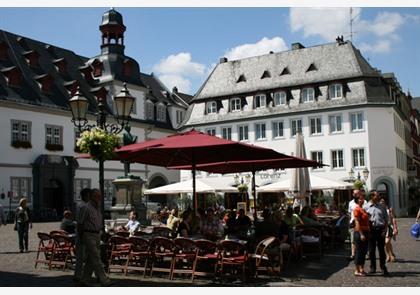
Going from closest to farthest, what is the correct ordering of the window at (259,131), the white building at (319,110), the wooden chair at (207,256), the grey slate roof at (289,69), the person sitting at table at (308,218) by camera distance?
1. the wooden chair at (207,256)
2. the person sitting at table at (308,218)
3. the white building at (319,110)
4. the grey slate roof at (289,69)
5. the window at (259,131)

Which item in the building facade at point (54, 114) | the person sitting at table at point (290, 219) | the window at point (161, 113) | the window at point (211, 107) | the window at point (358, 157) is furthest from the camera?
the window at point (161, 113)

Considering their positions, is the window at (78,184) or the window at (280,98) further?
the window at (280,98)

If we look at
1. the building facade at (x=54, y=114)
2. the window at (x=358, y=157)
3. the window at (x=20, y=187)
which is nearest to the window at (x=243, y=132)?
the building facade at (x=54, y=114)

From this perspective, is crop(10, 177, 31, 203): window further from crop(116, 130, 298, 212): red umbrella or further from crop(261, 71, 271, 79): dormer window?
crop(116, 130, 298, 212): red umbrella

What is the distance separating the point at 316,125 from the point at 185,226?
116ft

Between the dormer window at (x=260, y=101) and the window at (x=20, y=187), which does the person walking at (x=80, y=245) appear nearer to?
the window at (x=20, y=187)

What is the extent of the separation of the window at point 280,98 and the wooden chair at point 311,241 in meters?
34.4

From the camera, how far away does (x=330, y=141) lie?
45.0 m

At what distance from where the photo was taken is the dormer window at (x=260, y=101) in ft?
161

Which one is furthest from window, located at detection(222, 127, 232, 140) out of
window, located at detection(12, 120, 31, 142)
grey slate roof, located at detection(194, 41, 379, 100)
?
window, located at detection(12, 120, 31, 142)

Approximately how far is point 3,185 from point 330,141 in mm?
25527

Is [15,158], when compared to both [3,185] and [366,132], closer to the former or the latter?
[3,185]

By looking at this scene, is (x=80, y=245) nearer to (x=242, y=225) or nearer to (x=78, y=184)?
(x=242, y=225)

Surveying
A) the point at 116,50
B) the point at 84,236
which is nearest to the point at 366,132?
the point at 116,50
